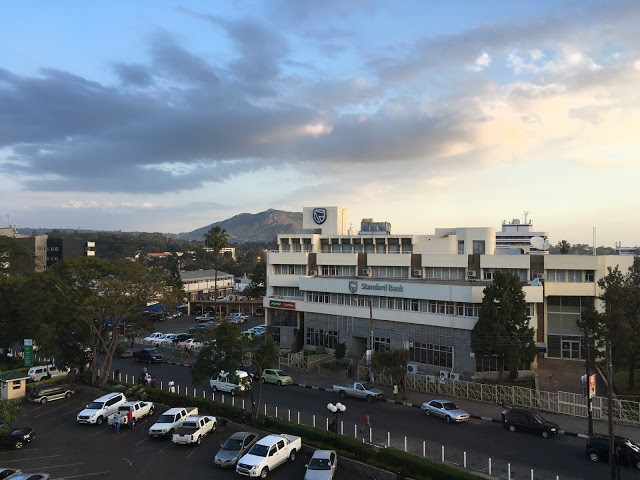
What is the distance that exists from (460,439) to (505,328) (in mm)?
13765

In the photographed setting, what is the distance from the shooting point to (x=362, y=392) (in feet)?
118

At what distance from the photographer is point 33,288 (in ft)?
130

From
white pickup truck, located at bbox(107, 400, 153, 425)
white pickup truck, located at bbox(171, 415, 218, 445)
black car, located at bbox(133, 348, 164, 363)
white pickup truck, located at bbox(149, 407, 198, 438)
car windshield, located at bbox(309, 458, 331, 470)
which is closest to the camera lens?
car windshield, located at bbox(309, 458, 331, 470)

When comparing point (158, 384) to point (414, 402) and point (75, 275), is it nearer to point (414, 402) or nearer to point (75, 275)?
point (75, 275)

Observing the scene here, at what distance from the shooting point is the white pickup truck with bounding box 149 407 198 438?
2795cm

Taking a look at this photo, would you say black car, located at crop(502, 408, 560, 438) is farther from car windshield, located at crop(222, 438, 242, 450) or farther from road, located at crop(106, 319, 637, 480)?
car windshield, located at crop(222, 438, 242, 450)

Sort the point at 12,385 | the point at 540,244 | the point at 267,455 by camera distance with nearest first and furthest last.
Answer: the point at 267,455 < the point at 12,385 < the point at 540,244

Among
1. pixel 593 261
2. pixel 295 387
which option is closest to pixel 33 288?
pixel 295 387

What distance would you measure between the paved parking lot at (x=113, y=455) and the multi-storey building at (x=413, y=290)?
2134 centimetres

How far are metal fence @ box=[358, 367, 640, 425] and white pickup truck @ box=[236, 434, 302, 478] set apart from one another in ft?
53.3

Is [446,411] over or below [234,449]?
below

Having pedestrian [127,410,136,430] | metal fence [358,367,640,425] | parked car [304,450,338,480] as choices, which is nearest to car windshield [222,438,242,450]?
parked car [304,450,338,480]

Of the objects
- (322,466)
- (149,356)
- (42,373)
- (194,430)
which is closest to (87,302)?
(42,373)

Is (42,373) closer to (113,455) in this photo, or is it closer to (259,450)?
(113,455)
